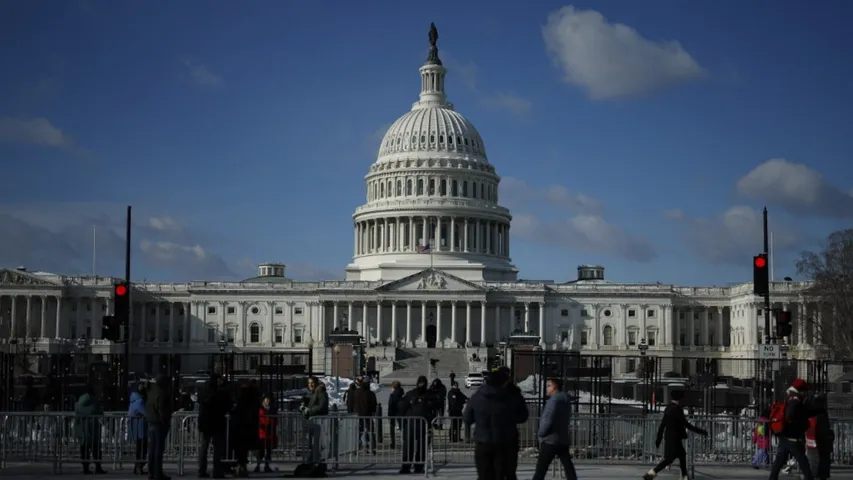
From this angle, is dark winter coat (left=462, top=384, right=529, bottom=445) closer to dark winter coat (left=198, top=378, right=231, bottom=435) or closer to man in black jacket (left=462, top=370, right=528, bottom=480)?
man in black jacket (left=462, top=370, right=528, bottom=480)

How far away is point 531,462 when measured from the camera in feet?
116

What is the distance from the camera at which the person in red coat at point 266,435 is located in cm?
3187

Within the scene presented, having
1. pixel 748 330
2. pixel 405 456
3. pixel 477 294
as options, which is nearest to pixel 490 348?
pixel 477 294

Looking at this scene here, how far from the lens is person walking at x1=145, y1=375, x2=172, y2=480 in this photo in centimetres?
2895

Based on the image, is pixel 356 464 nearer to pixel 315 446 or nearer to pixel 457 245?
pixel 315 446

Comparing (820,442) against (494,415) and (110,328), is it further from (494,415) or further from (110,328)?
(110,328)

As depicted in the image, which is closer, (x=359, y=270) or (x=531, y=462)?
(x=531, y=462)

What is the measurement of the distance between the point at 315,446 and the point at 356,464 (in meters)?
2.41

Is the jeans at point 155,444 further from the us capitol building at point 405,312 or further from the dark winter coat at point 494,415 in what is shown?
the us capitol building at point 405,312

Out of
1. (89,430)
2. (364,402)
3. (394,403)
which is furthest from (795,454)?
(89,430)

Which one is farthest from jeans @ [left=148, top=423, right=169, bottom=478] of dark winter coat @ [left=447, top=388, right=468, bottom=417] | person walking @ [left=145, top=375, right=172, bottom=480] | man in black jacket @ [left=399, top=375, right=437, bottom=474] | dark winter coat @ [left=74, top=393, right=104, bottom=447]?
dark winter coat @ [left=447, top=388, right=468, bottom=417]

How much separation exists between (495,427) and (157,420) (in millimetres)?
9135

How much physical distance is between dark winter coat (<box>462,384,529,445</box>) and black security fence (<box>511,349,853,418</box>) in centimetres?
897

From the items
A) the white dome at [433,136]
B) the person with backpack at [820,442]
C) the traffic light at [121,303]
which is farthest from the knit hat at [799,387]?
the white dome at [433,136]
